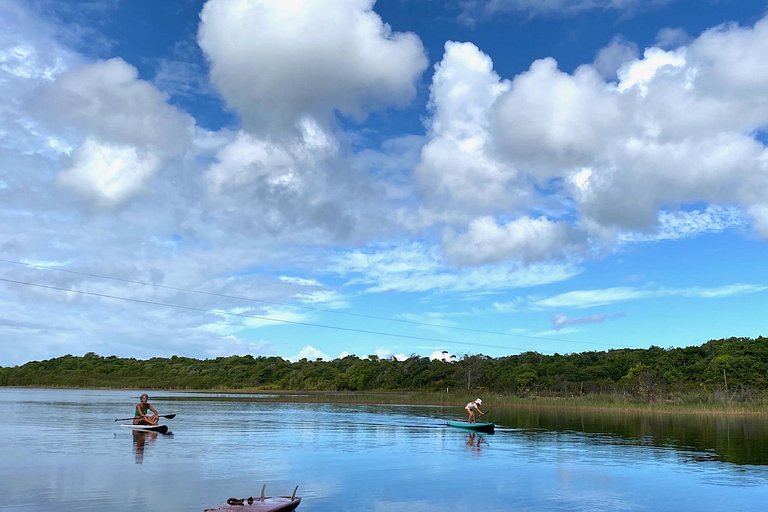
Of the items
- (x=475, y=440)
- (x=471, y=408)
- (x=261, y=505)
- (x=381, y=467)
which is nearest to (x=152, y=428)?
(x=381, y=467)

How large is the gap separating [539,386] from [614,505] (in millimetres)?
70946

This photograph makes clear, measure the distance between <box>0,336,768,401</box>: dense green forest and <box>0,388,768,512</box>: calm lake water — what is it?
29.3m

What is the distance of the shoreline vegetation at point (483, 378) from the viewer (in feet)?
206

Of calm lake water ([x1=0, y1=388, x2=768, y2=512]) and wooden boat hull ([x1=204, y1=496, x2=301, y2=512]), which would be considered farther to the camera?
calm lake water ([x1=0, y1=388, x2=768, y2=512])

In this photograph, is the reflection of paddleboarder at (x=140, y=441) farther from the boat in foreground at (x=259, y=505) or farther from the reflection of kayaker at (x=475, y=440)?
the reflection of kayaker at (x=475, y=440)

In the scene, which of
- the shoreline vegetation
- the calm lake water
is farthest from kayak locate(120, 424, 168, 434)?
the shoreline vegetation

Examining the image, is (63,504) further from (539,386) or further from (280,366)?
(280,366)

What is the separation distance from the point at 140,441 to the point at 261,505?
59.5 ft

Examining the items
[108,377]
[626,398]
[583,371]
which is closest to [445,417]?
[626,398]

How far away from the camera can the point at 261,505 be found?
14.9 metres

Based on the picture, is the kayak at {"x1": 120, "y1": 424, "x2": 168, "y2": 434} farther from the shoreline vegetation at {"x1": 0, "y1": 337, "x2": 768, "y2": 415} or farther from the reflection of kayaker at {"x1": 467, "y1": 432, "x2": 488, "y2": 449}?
the shoreline vegetation at {"x1": 0, "y1": 337, "x2": 768, "y2": 415}

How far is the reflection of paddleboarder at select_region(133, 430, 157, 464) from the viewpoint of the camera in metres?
25.5

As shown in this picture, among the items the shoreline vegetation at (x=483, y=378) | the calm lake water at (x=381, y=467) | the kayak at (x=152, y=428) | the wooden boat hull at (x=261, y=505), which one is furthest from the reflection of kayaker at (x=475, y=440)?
the shoreline vegetation at (x=483, y=378)

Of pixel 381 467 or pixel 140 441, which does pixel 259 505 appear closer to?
pixel 381 467
